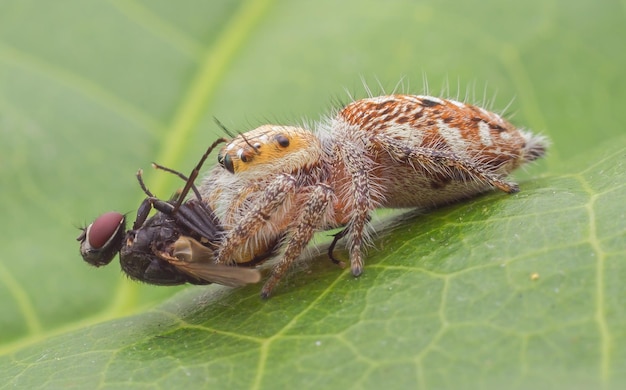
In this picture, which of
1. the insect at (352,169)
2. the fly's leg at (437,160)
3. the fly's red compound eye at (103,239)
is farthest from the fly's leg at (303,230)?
the fly's red compound eye at (103,239)

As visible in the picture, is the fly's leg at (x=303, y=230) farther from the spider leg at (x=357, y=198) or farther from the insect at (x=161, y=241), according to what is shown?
the insect at (x=161, y=241)

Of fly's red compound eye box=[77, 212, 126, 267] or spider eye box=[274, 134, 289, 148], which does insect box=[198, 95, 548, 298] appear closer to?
spider eye box=[274, 134, 289, 148]

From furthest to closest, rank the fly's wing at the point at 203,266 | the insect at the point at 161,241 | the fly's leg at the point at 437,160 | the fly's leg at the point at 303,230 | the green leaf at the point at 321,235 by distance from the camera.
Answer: the fly's leg at the point at 437,160 < the insect at the point at 161,241 < the fly's leg at the point at 303,230 < the fly's wing at the point at 203,266 < the green leaf at the point at 321,235

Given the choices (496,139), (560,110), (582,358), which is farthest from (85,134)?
(582,358)

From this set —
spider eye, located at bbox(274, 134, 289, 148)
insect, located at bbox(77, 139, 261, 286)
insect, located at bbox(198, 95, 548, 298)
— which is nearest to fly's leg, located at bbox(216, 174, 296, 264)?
insect, located at bbox(198, 95, 548, 298)

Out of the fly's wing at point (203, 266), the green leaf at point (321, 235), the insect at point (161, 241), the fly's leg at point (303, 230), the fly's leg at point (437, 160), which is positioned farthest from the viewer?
the fly's leg at point (437, 160)

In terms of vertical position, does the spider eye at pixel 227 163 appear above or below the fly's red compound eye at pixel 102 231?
above

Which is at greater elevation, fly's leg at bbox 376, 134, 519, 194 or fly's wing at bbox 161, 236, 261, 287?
fly's leg at bbox 376, 134, 519, 194
